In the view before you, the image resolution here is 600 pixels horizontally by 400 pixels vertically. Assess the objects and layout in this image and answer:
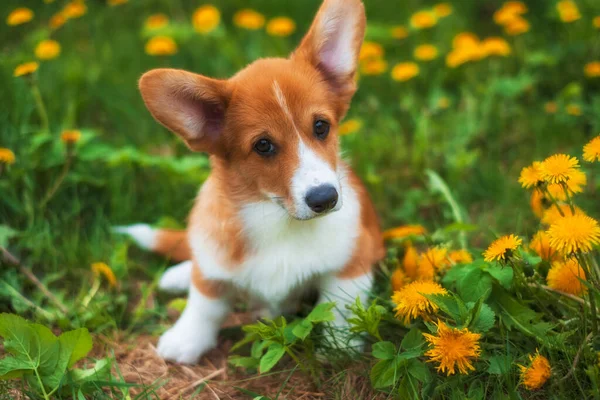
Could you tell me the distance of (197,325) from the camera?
290cm

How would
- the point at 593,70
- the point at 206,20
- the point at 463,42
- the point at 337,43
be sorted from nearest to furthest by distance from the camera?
the point at 337,43
the point at 593,70
the point at 463,42
the point at 206,20

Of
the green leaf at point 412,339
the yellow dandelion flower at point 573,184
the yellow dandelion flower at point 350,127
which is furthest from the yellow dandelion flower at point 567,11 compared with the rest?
the green leaf at point 412,339

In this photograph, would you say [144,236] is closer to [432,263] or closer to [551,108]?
[432,263]

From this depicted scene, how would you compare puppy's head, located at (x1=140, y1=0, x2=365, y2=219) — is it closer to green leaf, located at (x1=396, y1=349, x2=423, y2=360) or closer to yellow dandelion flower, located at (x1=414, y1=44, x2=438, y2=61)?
green leaf, located at (x1=396, y1=349, x2=423, y2=360)

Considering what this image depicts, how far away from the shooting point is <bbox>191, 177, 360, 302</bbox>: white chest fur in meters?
2.74

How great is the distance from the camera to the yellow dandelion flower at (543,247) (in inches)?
99.8

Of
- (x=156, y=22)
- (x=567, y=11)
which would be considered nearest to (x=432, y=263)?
(x=567, y=11)

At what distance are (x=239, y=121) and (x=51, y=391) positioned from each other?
1.24 meters

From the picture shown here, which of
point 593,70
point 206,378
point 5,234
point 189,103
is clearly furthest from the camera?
point 593,70

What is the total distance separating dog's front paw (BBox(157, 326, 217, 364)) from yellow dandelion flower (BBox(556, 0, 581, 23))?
318cm

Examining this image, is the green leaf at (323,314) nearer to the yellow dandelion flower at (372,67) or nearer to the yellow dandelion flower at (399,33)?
the yellow dandelion flower at (372,67)

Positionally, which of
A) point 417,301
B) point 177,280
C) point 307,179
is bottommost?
point 177,280

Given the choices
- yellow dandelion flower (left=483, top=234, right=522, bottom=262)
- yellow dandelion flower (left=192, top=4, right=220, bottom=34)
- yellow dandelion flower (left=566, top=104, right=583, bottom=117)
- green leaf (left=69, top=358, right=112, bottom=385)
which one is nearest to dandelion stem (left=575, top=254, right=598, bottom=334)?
yellow dandelion flower (left=483, top=234, right=522, bottom=262)

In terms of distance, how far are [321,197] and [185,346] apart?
995 mm
